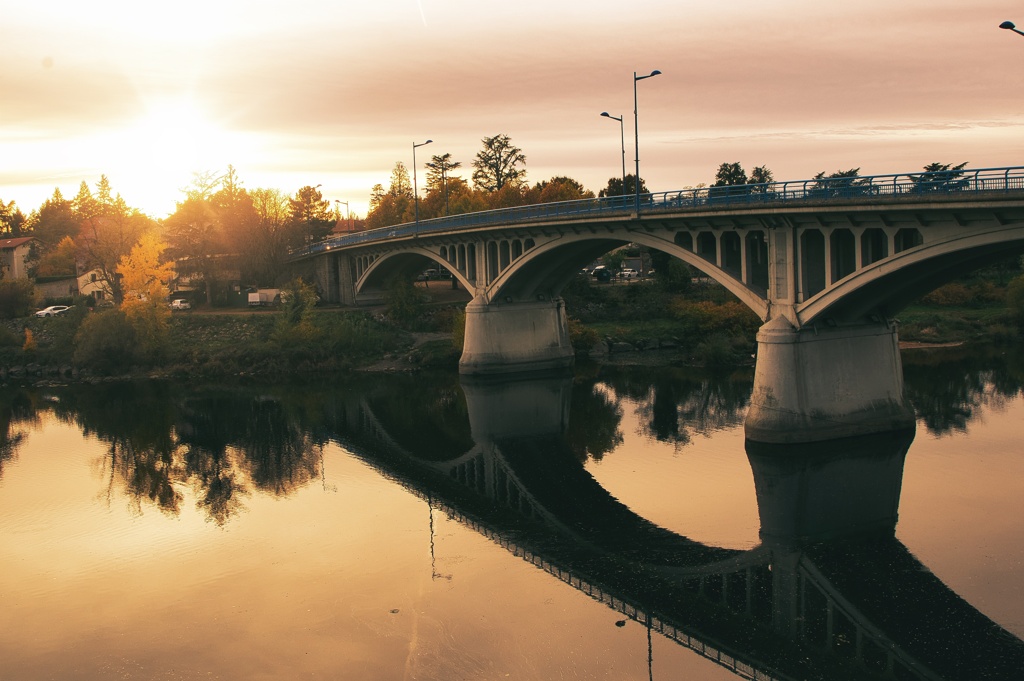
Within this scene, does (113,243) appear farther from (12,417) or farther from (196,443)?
(196,443)

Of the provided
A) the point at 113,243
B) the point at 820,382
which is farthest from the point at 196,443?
the point at 113,243

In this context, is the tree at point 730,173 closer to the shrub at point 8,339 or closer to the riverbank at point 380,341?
the riverbank at point 380,341

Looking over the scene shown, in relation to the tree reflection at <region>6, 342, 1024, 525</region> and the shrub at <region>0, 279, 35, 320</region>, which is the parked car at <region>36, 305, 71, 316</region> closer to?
the shrub at <region>0, 279, 35, 320</region>

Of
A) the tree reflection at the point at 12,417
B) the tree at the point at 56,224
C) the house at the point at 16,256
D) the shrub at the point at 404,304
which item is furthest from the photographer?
the tree at the point at 56,224

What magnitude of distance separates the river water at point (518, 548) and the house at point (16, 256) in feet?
213

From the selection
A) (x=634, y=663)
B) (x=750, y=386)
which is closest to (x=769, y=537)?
(x=634, y=663)

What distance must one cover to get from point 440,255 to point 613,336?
12.9m

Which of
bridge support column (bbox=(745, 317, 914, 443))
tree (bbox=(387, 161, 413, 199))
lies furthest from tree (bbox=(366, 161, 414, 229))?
bridge support column (bbox=(745, 317, 914, 443))

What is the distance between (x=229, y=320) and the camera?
69.3 m

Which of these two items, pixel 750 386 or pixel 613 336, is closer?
pixel 750 386

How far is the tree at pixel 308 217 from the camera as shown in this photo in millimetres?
89188

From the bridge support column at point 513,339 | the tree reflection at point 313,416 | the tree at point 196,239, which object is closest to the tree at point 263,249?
the tree at point 196,239

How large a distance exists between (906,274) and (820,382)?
16.2 feet

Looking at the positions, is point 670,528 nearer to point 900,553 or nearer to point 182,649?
point 900,553
